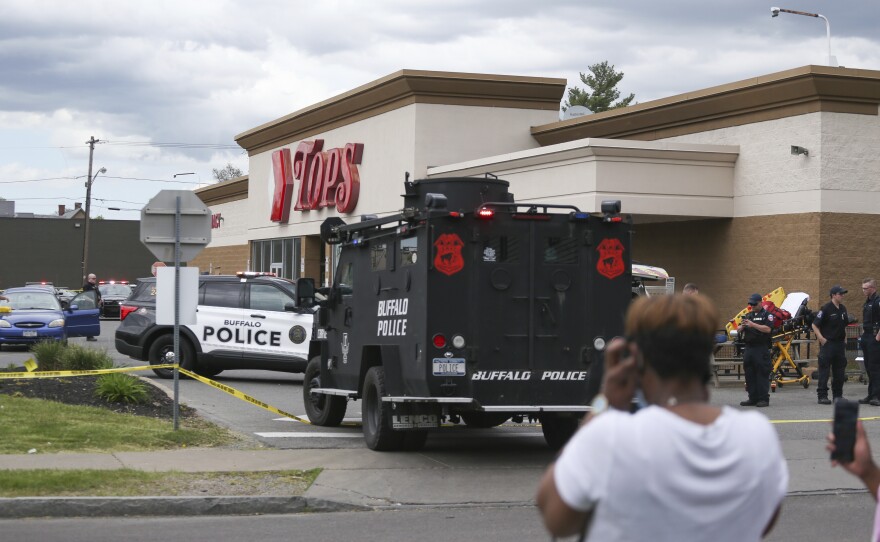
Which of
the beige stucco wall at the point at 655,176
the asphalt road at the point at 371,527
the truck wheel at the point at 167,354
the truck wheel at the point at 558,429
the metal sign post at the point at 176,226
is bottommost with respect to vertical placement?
the asphalt road at the point at 371,527

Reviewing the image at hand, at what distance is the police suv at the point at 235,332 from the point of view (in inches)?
850

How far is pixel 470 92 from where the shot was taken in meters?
34.7

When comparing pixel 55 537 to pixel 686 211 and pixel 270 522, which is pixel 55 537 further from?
pixel 686 211

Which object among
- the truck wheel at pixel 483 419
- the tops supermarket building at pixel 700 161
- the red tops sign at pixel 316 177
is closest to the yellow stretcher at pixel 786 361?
the tops supermarket building at pixel 700 161

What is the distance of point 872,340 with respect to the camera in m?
18.3

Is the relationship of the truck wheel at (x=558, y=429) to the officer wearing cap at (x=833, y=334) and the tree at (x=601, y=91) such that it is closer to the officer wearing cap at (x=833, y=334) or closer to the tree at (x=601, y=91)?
the officer wearing cap at (x=833, y=334)

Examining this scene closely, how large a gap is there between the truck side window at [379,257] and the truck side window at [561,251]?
1.79m

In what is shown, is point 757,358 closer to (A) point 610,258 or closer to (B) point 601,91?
(A) point 610,258

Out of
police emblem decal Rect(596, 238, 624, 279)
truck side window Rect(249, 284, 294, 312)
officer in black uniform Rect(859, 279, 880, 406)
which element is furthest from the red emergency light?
truck side window Rect(249, 284, 294, 312)

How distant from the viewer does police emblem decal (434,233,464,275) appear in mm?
11719

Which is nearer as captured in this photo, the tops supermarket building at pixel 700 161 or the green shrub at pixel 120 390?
the green shrub at pixel 120 390

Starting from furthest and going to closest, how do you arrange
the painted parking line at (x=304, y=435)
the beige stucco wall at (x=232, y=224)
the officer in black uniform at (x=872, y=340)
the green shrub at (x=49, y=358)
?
the beige stucco wall at (x=232, y=224)
the green shrub at (x=49, y=358)
the officer in black uniform at (x=872, y=340)
the painted parking line at (x=304, y=435)

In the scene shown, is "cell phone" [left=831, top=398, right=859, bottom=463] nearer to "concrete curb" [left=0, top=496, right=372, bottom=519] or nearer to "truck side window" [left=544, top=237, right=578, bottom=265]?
"concrete curb" [left=0, top=496, right=372, bottom=519]

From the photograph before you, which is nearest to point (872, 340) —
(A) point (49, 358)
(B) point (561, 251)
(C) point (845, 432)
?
(B) point (561, 251)
